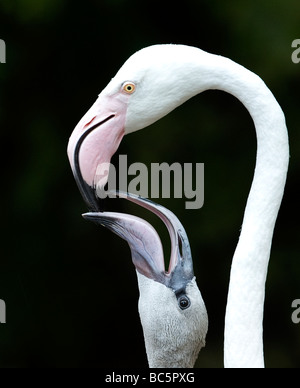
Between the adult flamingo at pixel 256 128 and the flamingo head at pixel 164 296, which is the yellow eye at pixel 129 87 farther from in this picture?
the flamingo head at pixel 164 296

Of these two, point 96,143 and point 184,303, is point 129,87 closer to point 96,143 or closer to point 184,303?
point 96,143

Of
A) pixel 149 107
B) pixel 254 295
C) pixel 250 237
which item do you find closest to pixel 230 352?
pixel 254 295

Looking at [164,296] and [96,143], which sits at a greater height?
[96,143]

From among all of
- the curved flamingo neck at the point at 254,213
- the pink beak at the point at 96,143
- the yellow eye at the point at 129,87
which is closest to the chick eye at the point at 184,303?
the curved flamingo neck at the point at 254,213

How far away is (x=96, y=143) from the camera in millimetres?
2176

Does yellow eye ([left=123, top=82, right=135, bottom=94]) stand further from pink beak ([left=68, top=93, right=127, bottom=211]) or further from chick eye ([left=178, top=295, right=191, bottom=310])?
chick eye ([left=178, top=295, right=191, bottom=310])

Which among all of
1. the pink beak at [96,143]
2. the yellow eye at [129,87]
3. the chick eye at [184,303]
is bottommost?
the chick eye at [184,303]

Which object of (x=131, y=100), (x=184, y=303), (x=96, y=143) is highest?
(x=131, y=100)

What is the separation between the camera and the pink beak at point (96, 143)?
2160 mm

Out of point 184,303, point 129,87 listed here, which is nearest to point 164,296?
point 184,303

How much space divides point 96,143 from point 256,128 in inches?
15.4

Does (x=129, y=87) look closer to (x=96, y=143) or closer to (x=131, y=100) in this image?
(x=131, y=100)

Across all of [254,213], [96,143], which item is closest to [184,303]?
[254,213]

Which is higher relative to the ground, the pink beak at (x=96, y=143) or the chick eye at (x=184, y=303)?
the pink beak at (x=96, y=143)
